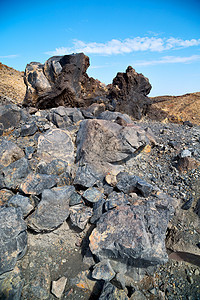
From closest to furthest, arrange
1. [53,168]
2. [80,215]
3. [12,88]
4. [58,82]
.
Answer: [80,215] < [53,168] < [58,82] < [12,88]

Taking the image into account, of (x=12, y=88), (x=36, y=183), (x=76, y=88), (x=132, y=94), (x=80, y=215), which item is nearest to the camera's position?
(x=80, y=215)

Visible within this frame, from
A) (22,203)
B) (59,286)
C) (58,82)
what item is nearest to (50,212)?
(22,203)

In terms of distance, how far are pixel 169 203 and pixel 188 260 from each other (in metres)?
1.02

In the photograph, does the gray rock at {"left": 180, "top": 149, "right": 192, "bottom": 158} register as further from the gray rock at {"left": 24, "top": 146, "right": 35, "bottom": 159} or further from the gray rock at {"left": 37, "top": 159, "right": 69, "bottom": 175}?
the gray rock at {"left": 24, "top": 146, "right": 35, "bottom": 159}

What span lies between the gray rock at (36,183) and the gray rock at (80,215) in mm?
665

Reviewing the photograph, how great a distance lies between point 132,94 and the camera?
8.09 metres

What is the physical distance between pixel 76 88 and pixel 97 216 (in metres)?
5.82

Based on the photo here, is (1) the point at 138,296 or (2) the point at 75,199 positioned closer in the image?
(1) the point at 138,296

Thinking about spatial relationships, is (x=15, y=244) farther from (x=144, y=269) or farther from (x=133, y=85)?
(x=133, y=85)

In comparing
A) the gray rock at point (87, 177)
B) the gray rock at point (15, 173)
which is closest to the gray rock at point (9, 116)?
the gray rock at point (15, 173)

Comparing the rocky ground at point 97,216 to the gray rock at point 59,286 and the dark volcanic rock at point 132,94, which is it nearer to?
the gray rock at point 59,286

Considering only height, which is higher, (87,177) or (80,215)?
(87,177)

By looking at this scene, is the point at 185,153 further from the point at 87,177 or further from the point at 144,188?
the point at 87,177

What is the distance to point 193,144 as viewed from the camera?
5.41 m
